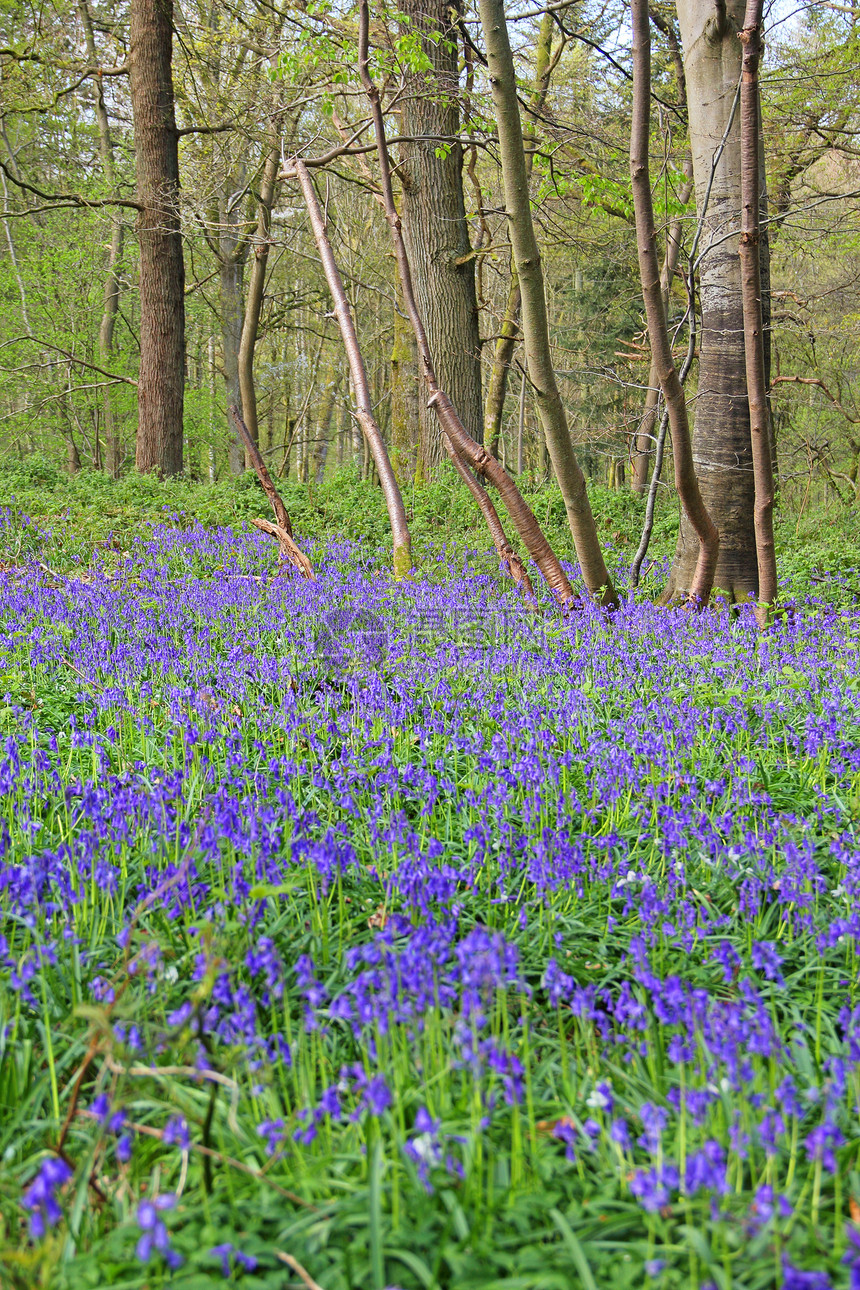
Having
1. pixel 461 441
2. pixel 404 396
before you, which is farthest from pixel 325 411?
pixel 461 441

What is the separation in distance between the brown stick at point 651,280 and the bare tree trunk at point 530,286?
0.67m

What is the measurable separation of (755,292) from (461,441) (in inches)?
93.1

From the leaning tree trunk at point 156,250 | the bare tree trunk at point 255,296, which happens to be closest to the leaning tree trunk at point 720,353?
the leaning tree trunk at point 156,250

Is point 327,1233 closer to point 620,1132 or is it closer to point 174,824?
point 620,1132

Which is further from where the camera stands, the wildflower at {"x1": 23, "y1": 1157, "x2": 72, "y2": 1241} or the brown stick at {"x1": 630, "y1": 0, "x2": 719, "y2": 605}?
the brown stick at {"x1": 630, "y1": 0, "x2": 719, "y2": 605}

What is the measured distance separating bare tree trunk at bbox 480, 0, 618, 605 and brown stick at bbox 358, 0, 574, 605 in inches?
12.0

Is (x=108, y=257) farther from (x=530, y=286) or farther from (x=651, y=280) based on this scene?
(x=651, y=280)

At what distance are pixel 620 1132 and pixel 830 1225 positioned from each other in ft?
1.35

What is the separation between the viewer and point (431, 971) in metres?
1.72

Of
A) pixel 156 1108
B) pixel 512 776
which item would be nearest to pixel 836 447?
pixel 512 776

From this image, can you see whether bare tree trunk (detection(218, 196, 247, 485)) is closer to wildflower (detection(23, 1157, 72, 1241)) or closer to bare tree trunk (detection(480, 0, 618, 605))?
bare tree trunk (detection(480, 0, 618, 605))

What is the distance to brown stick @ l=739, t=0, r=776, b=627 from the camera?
17.0 feet

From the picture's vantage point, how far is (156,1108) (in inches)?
66.1

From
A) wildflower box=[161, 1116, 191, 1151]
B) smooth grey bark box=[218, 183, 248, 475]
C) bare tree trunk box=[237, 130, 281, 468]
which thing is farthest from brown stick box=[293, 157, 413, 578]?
smooth grey bark box=[218, 183, 248, 475]
